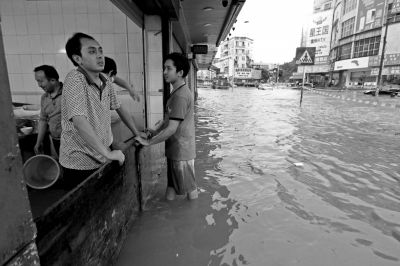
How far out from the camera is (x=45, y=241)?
1.39 meters

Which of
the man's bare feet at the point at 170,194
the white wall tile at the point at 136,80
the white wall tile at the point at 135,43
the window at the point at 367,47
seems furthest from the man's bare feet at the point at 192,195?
the window at the point at 367,47

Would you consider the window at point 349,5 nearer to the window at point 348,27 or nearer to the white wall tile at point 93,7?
the window at point 348,27

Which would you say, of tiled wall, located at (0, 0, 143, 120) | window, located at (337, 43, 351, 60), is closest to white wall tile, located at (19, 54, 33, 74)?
tiled wall, located at (0, 0, 143, 120)

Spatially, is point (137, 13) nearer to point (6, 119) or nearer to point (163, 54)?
point (163, 54)

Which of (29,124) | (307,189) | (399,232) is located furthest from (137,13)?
(399,232)

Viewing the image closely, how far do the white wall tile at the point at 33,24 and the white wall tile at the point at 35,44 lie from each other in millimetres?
93

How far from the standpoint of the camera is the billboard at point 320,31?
57000mm

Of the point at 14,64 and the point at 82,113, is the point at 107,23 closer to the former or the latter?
the point at 14,64

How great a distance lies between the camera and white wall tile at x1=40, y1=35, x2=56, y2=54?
16.9 feet

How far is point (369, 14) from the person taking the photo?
136 feet

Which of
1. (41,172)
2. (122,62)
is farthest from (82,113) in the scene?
(122,62)

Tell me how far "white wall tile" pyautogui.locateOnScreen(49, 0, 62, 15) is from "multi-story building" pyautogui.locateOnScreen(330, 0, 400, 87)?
40211mm

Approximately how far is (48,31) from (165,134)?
3769 mm

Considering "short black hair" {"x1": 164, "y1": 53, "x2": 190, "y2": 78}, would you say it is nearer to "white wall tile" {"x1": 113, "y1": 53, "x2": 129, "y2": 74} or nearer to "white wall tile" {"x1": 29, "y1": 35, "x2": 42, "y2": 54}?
"white wall tile" {"x1": 113, "y1": 53, "x2": 129, "y2": 74}
